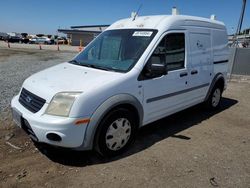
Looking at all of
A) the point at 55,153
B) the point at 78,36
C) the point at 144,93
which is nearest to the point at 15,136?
the point at 55,153

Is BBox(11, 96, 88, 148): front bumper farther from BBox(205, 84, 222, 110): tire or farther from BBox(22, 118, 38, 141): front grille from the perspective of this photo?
BBox(205, 84, 222, 110): tire

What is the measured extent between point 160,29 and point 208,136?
215 cm

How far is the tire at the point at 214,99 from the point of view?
19.9 feet

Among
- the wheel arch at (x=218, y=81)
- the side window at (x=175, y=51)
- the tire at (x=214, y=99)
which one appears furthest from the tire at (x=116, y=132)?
the tire at (x=214, y=99)

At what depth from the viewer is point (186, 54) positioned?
4824mm

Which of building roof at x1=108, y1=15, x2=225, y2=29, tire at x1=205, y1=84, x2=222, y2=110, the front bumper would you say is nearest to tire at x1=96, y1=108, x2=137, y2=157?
the front bumper

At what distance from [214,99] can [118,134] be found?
340cm

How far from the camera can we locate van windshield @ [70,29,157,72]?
400cm

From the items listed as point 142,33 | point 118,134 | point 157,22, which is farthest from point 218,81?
point 118,134

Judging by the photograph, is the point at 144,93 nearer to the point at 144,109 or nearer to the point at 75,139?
the point at 144,109

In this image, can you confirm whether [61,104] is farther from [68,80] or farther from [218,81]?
[218,81]

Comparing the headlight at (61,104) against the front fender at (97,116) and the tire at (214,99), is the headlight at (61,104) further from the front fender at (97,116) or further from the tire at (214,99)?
the tire at (214,99)

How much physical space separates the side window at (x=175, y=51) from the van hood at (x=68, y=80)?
3.85ft

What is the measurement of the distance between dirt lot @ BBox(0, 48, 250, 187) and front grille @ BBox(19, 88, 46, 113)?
77 cm
